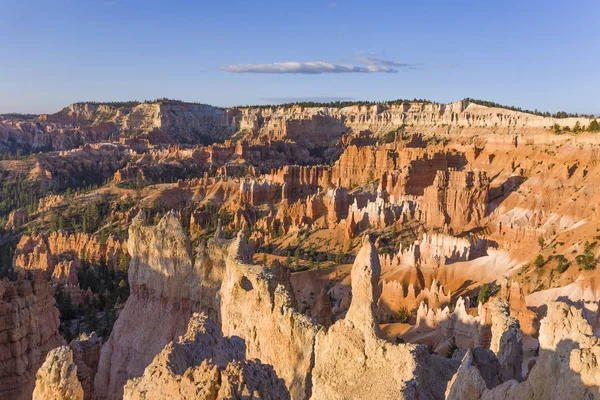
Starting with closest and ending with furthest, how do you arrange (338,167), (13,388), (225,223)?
(13,388) → (225,223) → (338,167)

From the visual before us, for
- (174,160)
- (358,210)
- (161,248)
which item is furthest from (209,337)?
(174,160)

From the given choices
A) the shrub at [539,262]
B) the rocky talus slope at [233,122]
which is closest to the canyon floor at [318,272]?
the shrub at [539,262]

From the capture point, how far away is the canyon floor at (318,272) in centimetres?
991

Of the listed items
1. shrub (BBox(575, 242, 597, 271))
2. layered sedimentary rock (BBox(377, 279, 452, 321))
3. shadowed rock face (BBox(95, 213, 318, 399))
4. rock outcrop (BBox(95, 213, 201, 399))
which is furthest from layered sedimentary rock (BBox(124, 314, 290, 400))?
shrub (BBox(575, 242, 597, 271))

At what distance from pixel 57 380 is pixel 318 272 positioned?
112 feet

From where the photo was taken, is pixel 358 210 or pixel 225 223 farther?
pixel 225 223

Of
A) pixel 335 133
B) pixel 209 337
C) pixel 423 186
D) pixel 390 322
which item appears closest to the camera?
pixel 209 337

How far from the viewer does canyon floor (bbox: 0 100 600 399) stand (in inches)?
390

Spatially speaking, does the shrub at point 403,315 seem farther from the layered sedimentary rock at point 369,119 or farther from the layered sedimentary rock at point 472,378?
the layered sedimentary rock at point 369,119

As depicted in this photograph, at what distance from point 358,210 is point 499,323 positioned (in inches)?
1706

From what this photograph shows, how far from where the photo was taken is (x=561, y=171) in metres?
54.9

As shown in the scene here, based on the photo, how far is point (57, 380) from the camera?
9.60 metres

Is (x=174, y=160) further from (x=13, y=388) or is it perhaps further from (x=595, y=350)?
(x=595, y=350)

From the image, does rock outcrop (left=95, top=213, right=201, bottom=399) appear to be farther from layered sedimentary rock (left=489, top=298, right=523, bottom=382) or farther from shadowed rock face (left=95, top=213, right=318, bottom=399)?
layered sedimentary rock (left=489, top=298, right=523, bottom=382)
